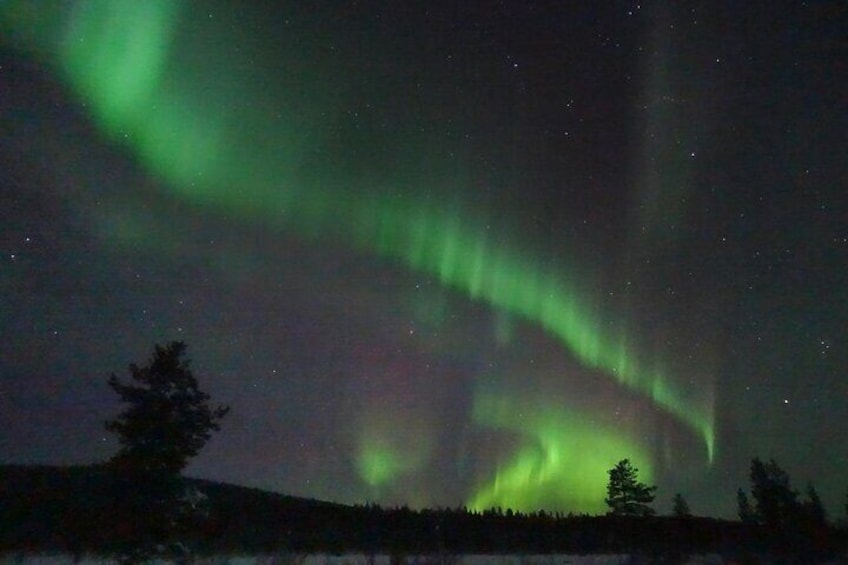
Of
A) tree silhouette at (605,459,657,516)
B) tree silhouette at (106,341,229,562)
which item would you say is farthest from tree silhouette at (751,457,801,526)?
tree silhouette at (106,341,229,562)

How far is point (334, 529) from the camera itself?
31.8 meters

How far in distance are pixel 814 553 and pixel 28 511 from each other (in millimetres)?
33426

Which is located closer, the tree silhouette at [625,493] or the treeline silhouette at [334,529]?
the treeline silhouette at [334,529]


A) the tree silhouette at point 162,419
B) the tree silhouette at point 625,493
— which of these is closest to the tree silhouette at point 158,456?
the tree silhouette at point 162,419

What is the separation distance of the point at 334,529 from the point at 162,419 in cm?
1177

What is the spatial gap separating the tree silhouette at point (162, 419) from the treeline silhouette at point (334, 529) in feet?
3.06

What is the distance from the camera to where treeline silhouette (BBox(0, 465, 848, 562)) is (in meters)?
22.9

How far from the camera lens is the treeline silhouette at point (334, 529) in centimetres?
2292

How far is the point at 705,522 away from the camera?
40000mm

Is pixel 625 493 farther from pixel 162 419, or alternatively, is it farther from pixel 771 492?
pixel 162 419

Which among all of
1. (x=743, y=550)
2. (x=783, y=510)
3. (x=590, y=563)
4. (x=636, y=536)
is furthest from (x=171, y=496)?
(x=783, y=510)

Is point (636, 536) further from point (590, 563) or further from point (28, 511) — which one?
point (28, 511)

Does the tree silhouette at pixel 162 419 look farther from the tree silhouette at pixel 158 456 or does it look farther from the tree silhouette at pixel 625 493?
the tree silhouette at pixel 625 493

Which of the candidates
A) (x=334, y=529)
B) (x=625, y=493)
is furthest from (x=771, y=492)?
(x=334, y=529)
